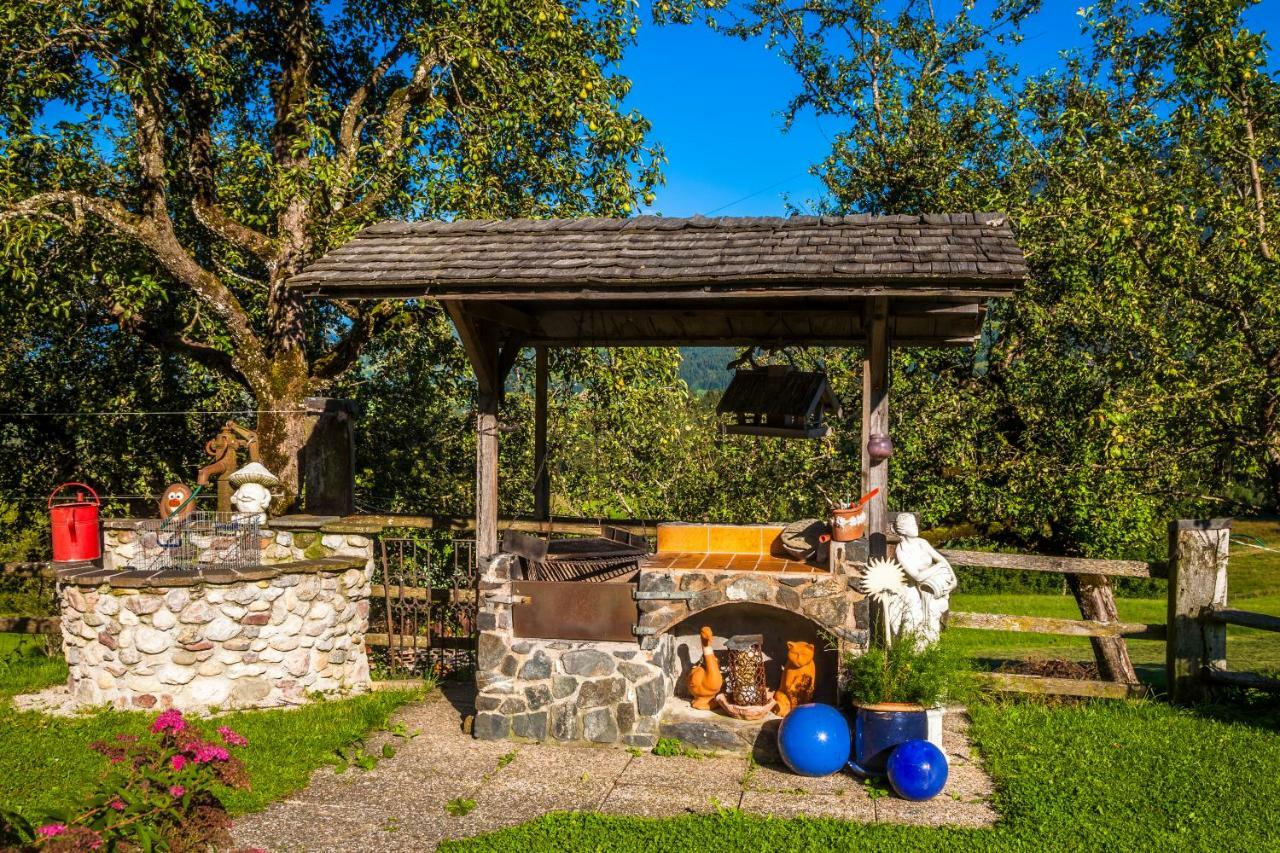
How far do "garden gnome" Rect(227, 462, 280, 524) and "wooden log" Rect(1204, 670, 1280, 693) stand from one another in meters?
7.29

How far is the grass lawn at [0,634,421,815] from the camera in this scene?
5988 mm

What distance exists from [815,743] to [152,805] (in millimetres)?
3709

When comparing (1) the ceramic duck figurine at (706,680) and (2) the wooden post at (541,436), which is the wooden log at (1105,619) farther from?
(2) the wooden post at (541,436)

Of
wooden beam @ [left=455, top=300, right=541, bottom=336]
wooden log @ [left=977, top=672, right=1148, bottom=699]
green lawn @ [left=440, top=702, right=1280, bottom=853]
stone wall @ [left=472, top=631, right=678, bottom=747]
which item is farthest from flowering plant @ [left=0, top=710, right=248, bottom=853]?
wooden log @ [left=977, top=672, right=1148, bottom=699]

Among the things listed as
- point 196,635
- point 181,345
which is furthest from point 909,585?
point 181,345

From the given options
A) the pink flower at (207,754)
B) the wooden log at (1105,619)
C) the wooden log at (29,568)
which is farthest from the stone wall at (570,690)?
the wooden log at (29,568)

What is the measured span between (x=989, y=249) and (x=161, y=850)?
5.65m

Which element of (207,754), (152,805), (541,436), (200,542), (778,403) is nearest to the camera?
(152,805)

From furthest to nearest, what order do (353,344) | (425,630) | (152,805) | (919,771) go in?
(353,344), (425,630), (919,771), (152,805)

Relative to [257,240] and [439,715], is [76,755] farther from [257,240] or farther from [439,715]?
[257,240]

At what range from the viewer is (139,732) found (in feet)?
23.3

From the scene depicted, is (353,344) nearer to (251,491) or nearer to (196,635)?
(251,491)

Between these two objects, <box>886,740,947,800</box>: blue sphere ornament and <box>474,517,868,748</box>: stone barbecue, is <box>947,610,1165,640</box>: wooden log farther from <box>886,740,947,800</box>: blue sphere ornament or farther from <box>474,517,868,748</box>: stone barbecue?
<box>886,740,947,800</box>: blue sphere ornament

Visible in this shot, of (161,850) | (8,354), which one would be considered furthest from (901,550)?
(8,354)
